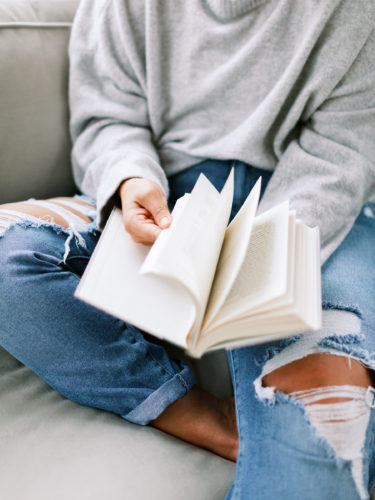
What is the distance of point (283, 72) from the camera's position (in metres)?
0.66

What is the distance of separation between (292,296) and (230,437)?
0.99ft

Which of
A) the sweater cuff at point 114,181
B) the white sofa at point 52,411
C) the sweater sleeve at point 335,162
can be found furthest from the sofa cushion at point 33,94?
the sweater sleeve at point 335,162

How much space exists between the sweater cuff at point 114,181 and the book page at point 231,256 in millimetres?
203

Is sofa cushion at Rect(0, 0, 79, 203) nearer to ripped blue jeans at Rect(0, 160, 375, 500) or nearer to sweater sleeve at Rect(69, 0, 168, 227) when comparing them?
sweater sleeve at Rect(69, 0, 168, 227)

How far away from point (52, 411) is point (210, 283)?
1.13ft

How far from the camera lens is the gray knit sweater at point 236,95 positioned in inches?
24.3

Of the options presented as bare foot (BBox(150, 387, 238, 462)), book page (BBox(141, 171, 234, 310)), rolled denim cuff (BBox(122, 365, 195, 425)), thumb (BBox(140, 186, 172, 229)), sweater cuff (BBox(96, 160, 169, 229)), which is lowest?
bare foot (BBox(150, 387, 238, 462))

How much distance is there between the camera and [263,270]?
1.35 feet

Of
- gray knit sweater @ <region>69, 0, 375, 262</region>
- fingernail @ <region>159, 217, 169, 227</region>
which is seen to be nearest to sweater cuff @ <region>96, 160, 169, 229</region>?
gray knit sweater @ <region>69, 0, 375, 262</region>

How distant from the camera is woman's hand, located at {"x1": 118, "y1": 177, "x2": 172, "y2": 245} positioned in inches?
18.9

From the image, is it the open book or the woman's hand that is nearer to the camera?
the open book

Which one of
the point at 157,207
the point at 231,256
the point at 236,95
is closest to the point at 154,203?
the point at 157,207

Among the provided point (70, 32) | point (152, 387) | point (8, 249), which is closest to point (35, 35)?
point (70, 32)

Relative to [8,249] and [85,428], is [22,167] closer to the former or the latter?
[8,249]
